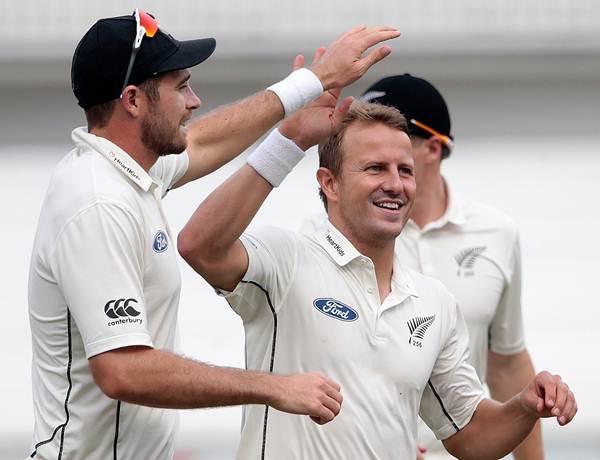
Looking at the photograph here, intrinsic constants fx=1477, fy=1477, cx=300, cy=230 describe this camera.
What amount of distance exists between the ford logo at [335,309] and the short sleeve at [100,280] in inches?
26.6

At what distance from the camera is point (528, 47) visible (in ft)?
49.8

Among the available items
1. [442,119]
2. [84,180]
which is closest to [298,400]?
[84,180]

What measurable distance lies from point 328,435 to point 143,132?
3.74 feet

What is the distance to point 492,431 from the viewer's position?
516 centimetres

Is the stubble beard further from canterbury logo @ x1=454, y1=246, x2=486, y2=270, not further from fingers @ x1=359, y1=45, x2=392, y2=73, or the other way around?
canterbury logo @ x1=454, y1=246, x2=486, y2=270

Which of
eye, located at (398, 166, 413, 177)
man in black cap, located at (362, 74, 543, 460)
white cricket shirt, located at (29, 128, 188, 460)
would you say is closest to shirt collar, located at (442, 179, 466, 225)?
man in black cap, located at (362, 74, 543, 460)

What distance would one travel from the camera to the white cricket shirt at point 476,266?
6.27 metres

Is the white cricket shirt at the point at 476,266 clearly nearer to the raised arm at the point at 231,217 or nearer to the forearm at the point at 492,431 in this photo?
the forearm at the point at 492,431

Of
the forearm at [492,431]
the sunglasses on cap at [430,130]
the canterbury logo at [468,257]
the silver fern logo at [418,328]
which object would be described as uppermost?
the sunglasses on cap at [430,130]

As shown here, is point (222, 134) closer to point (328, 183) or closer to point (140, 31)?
point (328, 183)

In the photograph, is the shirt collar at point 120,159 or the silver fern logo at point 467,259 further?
the silver fern logo at point 467,259

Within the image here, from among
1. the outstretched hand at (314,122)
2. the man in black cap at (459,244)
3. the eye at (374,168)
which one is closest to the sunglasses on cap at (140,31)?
the outstretched hand at (314,122)

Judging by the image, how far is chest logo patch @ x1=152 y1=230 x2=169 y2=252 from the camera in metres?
4.60

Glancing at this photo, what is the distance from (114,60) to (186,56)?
0.24 m
